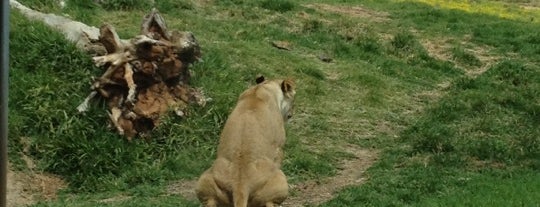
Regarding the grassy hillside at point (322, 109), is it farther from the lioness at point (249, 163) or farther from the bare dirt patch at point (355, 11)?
the bare dirt patch at point (355, 11)

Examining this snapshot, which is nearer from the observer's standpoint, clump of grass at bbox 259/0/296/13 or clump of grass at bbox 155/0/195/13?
clump of grass at bbox 155/0/195/13

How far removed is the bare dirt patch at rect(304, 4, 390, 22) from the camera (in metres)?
19.0

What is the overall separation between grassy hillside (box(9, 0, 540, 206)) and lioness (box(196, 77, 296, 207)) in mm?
1076

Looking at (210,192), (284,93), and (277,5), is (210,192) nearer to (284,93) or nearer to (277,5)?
(284,93)

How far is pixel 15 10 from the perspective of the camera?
481 inches

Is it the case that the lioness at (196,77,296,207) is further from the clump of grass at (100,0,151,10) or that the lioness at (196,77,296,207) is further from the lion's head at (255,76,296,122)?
the clump of grass at (100,0,151,10)

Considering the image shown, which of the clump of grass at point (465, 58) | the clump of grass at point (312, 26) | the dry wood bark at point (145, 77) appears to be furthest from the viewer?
the clump of grass at point (312, 26)

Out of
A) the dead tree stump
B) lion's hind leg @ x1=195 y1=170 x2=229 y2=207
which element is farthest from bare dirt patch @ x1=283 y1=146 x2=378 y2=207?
the dead tree stump

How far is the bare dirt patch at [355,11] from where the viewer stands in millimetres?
19028

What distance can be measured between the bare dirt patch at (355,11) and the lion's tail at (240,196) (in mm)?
12372

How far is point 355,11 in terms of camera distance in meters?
19.7

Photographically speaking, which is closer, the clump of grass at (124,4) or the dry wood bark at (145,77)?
the dry wood bark at (145,77)

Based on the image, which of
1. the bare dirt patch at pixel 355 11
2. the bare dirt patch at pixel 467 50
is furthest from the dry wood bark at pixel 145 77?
the bare dirt patch at pixel 355 11

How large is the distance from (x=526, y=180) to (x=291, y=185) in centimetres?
244
